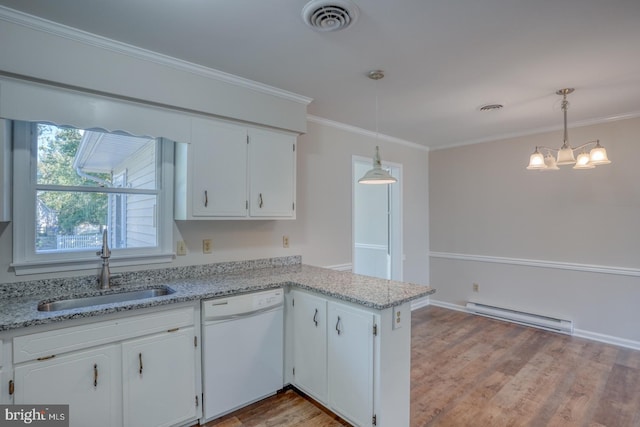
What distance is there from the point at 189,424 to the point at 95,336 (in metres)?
0.89

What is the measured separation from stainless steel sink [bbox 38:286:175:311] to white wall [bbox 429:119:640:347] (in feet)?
13.3

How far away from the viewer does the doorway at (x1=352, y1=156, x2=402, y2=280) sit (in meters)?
Result: 4.69

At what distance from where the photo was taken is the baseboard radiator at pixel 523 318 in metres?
3.85

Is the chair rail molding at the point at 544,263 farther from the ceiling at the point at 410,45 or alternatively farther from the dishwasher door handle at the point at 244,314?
the dishwasher door handle at the point at 244,314

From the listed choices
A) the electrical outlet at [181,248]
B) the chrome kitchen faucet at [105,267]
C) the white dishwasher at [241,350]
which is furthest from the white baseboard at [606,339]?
the chrome kitchen faucet at [105,267]

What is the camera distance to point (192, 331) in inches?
83.7

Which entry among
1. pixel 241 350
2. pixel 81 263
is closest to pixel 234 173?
pixel 81 263

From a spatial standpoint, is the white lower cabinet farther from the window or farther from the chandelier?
the chandelier

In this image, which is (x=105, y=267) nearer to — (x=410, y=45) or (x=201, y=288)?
(x=201, y=288)

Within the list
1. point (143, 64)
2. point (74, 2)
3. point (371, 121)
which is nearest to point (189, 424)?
point (143, 64)

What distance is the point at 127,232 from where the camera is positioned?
2453mm

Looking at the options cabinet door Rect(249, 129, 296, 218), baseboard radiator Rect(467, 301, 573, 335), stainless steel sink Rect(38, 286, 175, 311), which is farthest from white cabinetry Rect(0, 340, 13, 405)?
baseboard radiator Rect(467, 301, 573, 335)

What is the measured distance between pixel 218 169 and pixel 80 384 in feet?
5.17

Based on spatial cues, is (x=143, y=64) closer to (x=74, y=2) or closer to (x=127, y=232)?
(x=74, y=2)
